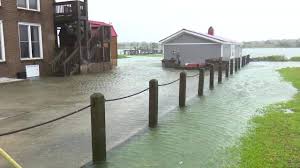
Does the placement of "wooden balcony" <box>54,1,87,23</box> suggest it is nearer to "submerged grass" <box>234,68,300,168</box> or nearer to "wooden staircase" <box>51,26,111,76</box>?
"wooden staircase" <box>51,26,111,76</box>

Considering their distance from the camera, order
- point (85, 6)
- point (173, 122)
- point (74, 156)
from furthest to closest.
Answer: point (85, 6) → point (173, 122) → point (74, 156)

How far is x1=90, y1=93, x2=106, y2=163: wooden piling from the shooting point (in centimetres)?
505

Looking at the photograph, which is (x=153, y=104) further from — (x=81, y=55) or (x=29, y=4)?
(x=81, y=55)

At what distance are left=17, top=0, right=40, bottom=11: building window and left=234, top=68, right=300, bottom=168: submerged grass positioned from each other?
554 inches

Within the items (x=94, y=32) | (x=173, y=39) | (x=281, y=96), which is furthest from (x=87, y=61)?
(x=281, y=96)

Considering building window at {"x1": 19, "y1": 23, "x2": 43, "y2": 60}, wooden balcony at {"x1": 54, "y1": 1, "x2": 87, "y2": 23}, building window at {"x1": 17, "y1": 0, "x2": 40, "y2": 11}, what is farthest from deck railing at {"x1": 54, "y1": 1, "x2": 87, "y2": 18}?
building window at {"x1": 19, "y1": 23, "x2": 43, "y2": 60}

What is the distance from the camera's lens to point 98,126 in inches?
203

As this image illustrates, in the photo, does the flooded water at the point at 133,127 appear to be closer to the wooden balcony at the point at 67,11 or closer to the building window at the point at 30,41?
the building window at the point at 30,41

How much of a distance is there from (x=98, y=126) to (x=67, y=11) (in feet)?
53.6

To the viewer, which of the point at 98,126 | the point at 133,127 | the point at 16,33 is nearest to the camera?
the point at 98,126

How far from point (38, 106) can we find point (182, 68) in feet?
60.4

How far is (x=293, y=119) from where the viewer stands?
7.67m

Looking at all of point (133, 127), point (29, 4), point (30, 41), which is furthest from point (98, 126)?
point (29, 4)

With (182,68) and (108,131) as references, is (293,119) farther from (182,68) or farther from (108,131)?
(182,68)
